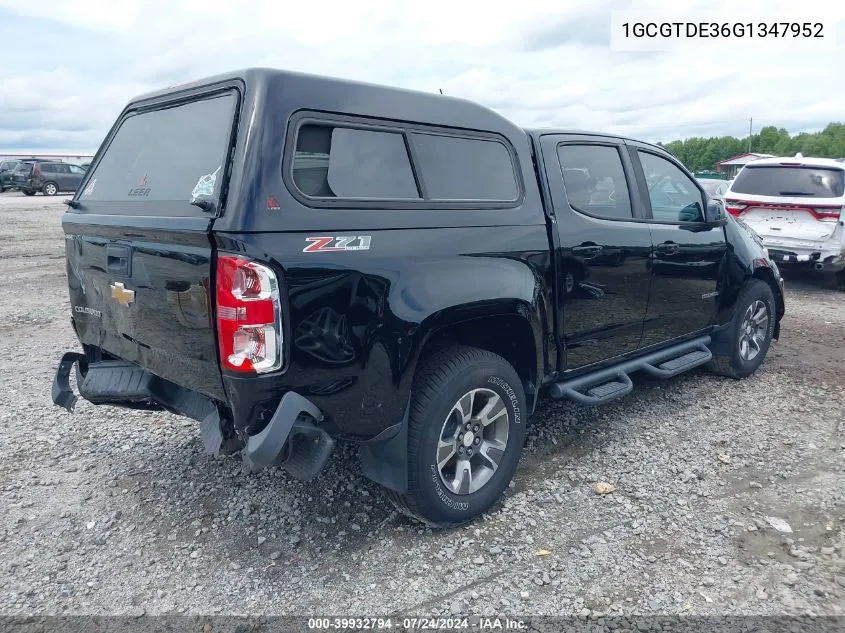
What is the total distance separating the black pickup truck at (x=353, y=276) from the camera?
2547 millimetres

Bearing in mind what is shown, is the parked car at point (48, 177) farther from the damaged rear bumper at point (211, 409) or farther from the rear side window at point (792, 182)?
the damaged rear bumper at point (211, 409)

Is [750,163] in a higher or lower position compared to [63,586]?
higher

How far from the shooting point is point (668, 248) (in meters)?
4.35

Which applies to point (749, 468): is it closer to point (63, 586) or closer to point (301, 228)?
point (301, 228)

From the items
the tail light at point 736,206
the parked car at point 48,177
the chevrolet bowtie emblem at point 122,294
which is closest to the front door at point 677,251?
the chevrolet bowtie emblem at point 122,294

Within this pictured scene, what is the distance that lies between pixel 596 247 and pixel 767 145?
125687 mm

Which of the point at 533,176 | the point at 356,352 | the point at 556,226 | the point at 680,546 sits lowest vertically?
the point at 680,546

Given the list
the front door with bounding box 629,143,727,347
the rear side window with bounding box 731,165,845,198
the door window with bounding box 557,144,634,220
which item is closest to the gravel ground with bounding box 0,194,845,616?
the front door with bounding box 629,143,727,347

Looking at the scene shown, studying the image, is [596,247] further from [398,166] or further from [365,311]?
[365,311]

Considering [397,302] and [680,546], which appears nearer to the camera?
[397,302]

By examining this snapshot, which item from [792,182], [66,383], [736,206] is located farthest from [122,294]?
[792,182]

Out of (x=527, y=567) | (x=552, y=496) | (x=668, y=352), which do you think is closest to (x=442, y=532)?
(x=527, y=567)

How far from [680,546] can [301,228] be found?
2247mm

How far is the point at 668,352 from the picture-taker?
15.3ft
